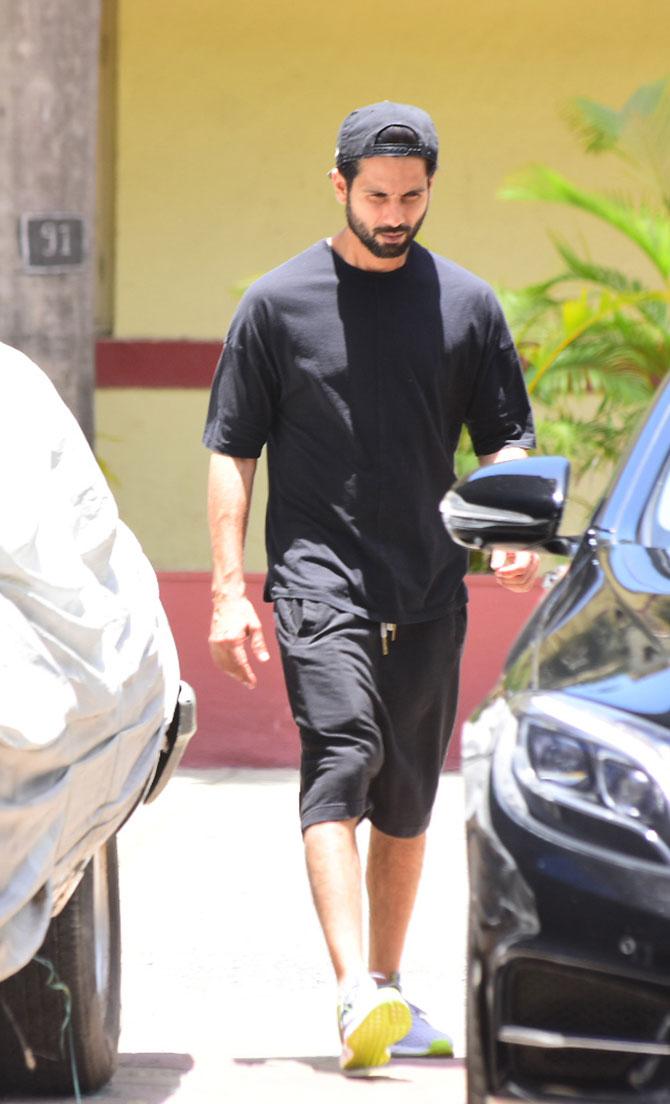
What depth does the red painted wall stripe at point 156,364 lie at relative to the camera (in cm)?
1012

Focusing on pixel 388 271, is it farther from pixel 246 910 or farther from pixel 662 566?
pixel 246 910

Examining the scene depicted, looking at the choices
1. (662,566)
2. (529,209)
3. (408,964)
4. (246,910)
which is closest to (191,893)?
(246,910)

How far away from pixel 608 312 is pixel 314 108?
2502 mm

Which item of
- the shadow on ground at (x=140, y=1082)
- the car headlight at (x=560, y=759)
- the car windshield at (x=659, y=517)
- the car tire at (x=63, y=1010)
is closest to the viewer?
the car headlight at (x=560, y=759)

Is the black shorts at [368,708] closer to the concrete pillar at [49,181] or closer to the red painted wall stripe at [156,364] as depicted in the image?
the concrete pillar at [49,181]

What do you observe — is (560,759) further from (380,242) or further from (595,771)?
(380,242)

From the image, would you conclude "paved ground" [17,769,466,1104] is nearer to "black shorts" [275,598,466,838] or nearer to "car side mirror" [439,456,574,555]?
"black shorts" [275,598,466,838]

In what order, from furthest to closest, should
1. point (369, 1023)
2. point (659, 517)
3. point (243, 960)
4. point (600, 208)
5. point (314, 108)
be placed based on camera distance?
point (314, 108) < point (600, 208) < point (243, 960) < point (369, 1023) < point (659, 517)

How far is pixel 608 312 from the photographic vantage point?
816 centimetres

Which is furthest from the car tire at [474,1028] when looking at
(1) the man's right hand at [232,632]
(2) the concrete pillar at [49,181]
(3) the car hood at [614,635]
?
(2) the concrete pillar at [49,181]

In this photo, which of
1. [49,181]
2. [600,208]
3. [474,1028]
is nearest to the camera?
[474,1028]

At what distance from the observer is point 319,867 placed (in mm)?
4242

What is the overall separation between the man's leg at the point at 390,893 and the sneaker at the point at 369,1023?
455mm

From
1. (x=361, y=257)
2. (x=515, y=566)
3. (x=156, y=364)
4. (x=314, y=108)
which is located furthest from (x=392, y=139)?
(x=156, y=364)
